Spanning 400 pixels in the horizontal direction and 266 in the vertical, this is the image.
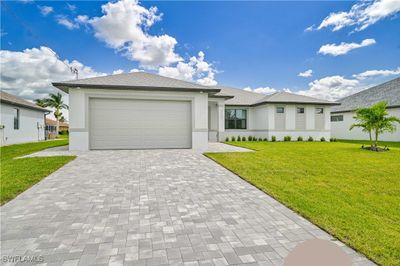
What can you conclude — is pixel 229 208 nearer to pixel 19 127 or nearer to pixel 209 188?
pixel 209 188

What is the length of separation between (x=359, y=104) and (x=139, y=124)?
2584cm

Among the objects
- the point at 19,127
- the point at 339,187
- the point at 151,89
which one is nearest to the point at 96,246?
the point at 339,187

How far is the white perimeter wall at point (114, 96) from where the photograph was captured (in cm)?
1114

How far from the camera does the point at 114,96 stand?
38.1ft

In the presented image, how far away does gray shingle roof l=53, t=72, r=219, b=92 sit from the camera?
11023 mm

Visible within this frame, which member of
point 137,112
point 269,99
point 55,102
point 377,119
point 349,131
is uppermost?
point 55,102

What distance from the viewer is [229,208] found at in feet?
13.1

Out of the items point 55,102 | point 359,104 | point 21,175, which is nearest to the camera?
point 21,175

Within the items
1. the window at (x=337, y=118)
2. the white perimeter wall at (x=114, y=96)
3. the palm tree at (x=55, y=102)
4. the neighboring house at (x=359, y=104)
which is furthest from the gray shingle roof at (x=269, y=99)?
the palm tree at (x=55, y=102)

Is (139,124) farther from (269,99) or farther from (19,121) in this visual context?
(19,121)

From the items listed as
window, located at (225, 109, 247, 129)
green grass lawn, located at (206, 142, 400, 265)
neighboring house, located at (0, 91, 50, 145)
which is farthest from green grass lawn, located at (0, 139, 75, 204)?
window, located at (225, 109, 247, 129)

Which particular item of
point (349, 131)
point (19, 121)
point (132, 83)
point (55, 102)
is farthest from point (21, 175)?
point (55, 102)

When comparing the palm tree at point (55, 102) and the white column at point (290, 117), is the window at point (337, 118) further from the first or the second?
the palm tree at point (55, 102)

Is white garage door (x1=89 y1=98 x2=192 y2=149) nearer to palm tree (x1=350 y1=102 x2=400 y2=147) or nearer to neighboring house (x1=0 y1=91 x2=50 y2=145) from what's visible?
neighboring house (x1=0 y1=91 x2=50 y2=145)
